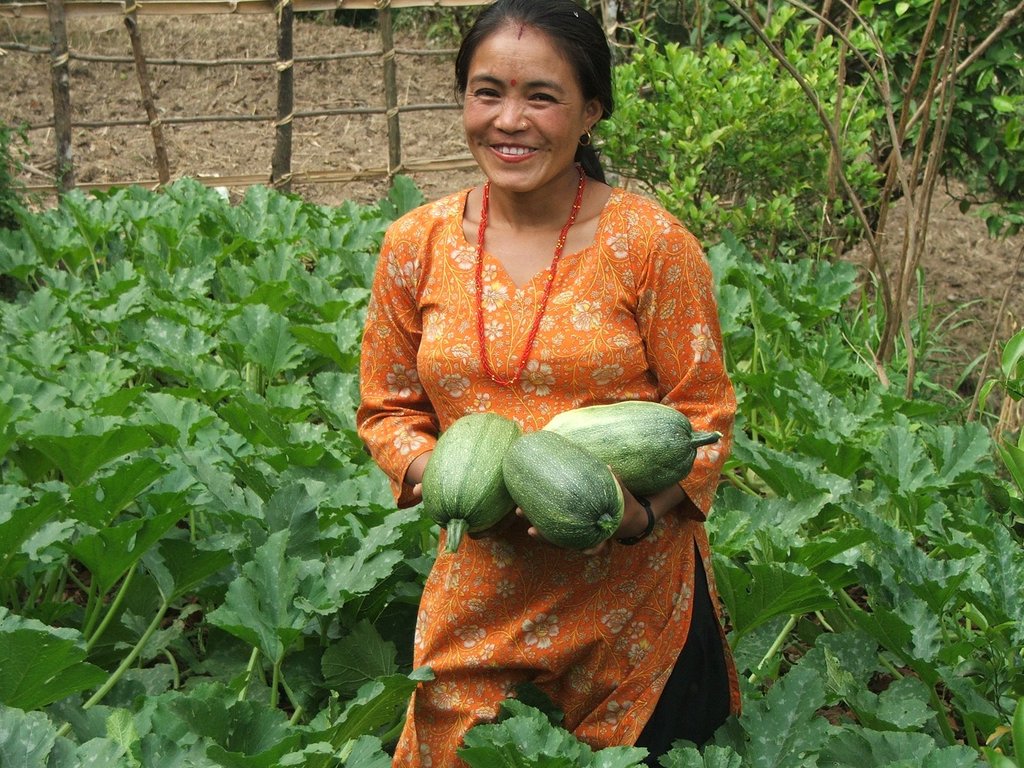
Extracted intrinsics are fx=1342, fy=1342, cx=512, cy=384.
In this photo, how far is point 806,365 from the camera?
202 inches

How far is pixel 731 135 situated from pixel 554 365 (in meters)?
3.99

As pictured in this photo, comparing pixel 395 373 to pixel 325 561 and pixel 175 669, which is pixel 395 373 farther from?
pixel 175 669

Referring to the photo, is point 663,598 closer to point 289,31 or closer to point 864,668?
point 864,668

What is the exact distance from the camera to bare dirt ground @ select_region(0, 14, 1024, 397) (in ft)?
37.7

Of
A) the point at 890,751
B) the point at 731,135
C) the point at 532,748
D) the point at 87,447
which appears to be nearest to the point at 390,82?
the point at 731,135

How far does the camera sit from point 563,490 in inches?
83.2

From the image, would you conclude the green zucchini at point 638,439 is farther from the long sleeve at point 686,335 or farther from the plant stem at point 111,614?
the plant stem at point 111,614

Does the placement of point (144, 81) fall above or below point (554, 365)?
below

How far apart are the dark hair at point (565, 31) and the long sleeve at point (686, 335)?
31 cm

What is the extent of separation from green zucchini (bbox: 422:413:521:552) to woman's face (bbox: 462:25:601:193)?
17.8 inches

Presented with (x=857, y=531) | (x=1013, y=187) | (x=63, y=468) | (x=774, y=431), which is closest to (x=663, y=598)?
(x=857, y=531)

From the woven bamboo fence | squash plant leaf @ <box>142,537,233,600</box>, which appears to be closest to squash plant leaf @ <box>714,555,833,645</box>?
squash plant leaf @ <box>142,537,233,600</box>

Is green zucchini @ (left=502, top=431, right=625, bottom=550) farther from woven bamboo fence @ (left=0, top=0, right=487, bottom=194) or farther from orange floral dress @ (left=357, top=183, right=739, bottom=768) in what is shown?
woven bamboo fence @ (left=0, top=0, right=487, bottom=194)

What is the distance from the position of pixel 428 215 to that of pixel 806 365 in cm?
285
